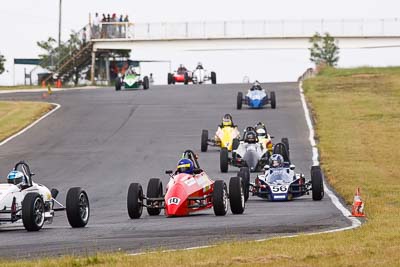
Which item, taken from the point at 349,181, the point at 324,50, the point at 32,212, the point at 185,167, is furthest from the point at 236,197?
the point at 324,50

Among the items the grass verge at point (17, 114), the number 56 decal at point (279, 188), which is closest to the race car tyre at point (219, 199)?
the number 56 decal at point (279, 188)

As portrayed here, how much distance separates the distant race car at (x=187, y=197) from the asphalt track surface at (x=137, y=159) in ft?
0.98

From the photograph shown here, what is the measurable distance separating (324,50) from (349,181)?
6439 cm

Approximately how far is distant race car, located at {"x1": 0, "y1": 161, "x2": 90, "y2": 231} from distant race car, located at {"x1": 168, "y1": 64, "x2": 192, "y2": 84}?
6269 cm

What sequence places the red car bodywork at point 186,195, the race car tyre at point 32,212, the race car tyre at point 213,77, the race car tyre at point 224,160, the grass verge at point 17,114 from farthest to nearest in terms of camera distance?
the race car tyre at point 213,77, the grass verge at point 17,114, the race car tyre at point 224,160, the red car bodywork at point 186,195, the race car tyre at point 32,212

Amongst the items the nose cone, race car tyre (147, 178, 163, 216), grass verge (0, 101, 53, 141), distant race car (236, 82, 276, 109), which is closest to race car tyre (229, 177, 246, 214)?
the nose cone

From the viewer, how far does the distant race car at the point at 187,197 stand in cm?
2397

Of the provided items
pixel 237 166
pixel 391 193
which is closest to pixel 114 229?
pixel 391 193

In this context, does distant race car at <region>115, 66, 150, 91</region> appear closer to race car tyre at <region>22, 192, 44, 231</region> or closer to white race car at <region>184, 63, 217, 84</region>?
white race car at <region>184, 63, 217, 84</region>

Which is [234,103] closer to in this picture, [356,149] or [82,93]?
[82,93]

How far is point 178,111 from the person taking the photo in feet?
194

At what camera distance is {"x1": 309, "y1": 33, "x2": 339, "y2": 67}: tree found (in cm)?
9494

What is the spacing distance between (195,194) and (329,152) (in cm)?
1810

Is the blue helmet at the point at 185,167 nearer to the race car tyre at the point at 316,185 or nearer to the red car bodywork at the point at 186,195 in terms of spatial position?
the red car bodywork at the point at 186,195
